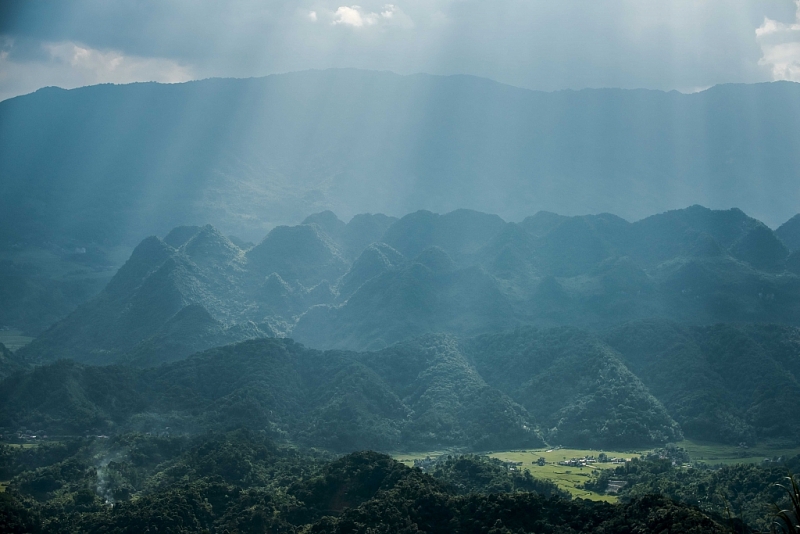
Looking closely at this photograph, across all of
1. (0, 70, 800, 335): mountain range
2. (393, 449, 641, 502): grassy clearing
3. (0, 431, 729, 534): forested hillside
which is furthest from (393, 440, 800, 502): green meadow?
(0, 70, 800, 335): mountain range

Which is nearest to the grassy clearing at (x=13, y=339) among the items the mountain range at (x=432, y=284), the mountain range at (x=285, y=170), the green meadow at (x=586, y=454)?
the mountain range at (x=432, y=284)

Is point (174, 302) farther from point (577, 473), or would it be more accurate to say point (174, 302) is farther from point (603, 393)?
point (577, 473)

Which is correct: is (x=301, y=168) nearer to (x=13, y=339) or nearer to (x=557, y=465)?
(x=13, y=339)

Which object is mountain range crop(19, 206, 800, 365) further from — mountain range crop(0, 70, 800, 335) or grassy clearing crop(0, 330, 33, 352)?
mountain range crop(0, 70, 800, 335)

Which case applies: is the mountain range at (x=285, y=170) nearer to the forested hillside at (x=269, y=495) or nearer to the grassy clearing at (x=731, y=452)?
the forested hillside at (x=269, y=495)

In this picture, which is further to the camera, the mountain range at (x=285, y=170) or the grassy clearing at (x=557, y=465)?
the mountain range at (x=285, y=170)

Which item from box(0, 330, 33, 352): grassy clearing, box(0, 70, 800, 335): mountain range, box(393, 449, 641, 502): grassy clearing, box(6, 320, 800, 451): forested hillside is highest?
box(0, 70, 800, 335): mountain range

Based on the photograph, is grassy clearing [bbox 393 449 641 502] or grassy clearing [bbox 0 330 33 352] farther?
Answer: grassy clearing [bbox 0 330 33 352]

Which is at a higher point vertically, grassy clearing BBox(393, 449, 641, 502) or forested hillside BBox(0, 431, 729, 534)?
forested hillside BBox(0, 431, 729, 534)
